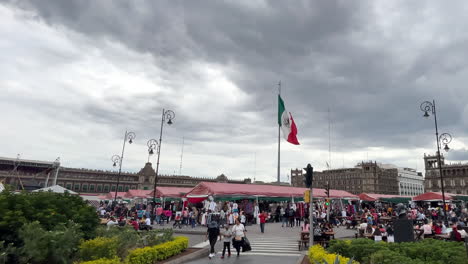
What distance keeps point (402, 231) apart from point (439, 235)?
6.34m

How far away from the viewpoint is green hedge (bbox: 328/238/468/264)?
823 cm

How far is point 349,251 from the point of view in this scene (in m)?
10.2

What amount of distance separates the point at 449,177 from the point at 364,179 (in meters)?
30.4

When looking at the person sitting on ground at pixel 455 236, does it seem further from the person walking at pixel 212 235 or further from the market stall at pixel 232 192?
the market stall at pixel 232 192

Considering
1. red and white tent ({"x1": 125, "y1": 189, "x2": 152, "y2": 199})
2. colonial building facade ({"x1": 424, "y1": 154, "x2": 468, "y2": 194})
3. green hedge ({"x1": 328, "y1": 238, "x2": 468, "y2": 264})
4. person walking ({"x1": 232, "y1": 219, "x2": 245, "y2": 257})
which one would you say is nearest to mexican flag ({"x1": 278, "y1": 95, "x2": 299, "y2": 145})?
person walking ({"x1": 232, "y1": 219, "x2": 245, "y2": 257})

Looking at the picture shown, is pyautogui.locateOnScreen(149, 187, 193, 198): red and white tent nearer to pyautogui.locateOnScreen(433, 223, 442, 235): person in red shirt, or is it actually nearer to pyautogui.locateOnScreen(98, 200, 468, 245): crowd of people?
pyautogui.locateOnScreen(98, 200, 468, 245): crowd of people

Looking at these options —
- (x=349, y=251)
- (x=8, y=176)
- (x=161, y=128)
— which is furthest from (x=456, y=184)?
(x=8, y=176)

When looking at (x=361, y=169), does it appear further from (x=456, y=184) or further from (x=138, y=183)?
(x=138, y=183)

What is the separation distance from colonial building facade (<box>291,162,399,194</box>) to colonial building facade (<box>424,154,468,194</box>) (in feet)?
56.2

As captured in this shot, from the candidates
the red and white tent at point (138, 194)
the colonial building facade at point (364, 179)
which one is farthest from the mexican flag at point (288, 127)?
the colonial building facade at point (364, 179)

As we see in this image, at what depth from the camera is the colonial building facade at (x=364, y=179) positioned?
131625 mm

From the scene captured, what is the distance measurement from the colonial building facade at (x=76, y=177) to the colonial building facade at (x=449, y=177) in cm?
8182

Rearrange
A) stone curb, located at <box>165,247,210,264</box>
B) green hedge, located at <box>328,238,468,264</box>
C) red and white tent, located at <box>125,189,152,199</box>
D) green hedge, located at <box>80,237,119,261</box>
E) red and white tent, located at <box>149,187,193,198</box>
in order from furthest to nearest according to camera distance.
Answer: red and white tent, located at <box>125,189,152,199</box>
red and white tent, located at <box>149,187,193,198</box>
stone curb, located at <box>165,247,210,264</box>
green hedge, located at <box>80,237,119,261</box>
green hedge, located at <box>328,238,468,264</box>

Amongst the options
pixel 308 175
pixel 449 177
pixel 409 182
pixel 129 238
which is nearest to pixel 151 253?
pixel 129 238
